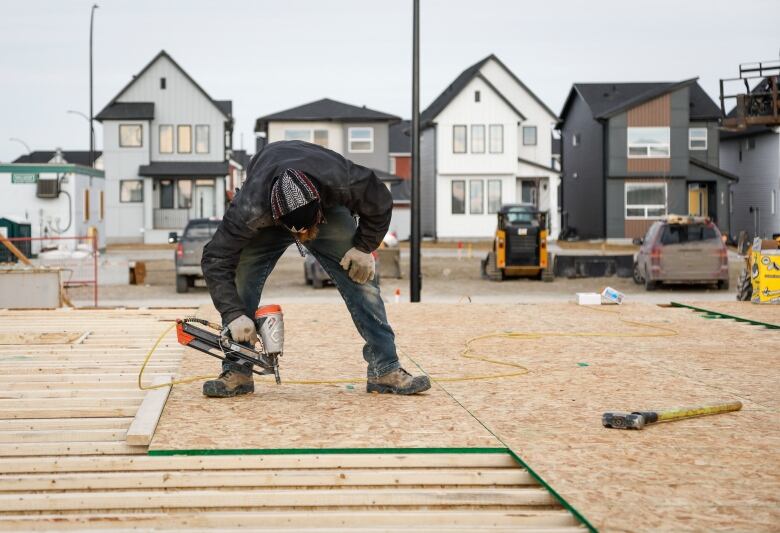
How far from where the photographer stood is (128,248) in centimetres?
4588

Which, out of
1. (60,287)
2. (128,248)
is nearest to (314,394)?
(60,287)

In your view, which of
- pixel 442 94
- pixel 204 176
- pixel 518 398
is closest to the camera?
pixel 518 398

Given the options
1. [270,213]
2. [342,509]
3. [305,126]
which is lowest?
[342,509]

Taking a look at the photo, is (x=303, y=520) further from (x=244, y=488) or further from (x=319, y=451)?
(x=319, y=451)

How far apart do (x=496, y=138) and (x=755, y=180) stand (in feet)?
41.6

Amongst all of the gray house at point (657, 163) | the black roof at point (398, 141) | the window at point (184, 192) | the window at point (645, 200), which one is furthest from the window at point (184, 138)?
the window at point (645, 200)

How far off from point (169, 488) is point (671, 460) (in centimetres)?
219

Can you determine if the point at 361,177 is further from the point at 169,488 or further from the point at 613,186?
the point at 613,186

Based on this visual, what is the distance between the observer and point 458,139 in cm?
4888

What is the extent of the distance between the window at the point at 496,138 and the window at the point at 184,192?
14.8 metres

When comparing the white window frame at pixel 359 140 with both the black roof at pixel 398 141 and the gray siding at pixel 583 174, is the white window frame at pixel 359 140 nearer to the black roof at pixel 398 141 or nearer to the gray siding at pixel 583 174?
the gray siding at pixel 583 174

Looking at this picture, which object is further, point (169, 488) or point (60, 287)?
point (60, 287)

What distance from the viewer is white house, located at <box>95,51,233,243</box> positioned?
49250 millimetres

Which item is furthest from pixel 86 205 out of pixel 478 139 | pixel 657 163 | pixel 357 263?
pixel 357 263
